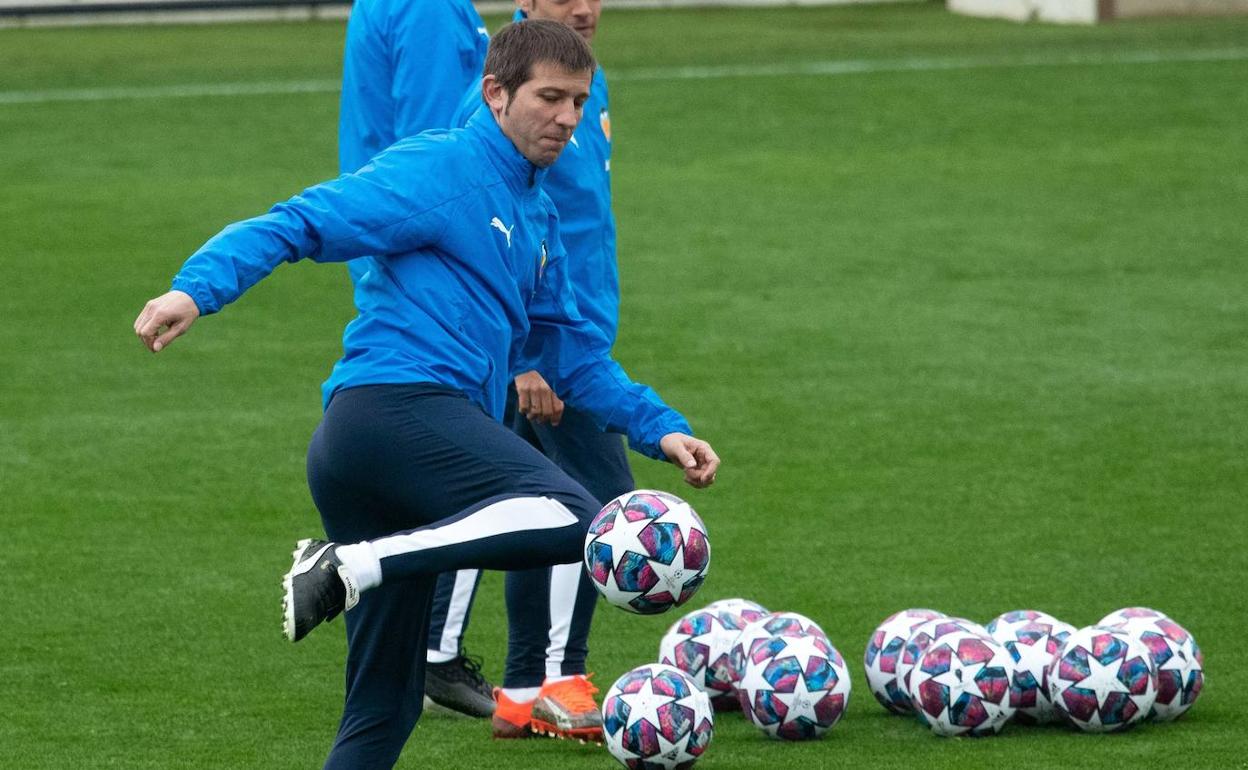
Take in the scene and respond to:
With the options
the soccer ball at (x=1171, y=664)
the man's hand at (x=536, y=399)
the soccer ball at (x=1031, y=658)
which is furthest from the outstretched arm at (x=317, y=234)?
the soccer ball at (x=1171, y=664)

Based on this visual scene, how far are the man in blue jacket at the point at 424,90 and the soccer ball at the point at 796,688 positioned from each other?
35.7 inches

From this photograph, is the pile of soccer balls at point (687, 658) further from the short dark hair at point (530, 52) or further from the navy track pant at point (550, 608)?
the short dark hair at point (530, 52)

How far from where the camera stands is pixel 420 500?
179 inches

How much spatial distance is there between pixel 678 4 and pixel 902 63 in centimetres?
823

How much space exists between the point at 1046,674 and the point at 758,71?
52.8ft

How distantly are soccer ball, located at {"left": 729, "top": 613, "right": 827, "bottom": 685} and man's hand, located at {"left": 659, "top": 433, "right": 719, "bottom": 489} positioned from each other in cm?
126

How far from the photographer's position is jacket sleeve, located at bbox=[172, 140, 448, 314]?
14.0 ft

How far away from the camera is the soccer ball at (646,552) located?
4.64 meters

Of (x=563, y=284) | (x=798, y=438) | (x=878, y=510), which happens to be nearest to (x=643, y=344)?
(x=798, y=438)

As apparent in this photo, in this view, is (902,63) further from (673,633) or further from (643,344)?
(673,633)

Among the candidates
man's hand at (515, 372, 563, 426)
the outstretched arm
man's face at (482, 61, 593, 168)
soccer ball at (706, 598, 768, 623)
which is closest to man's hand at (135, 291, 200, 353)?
the outstretched arm

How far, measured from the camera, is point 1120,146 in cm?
Answer: 1750

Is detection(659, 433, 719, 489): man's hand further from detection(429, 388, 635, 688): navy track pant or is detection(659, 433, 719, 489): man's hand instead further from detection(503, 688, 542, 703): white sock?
detection(503, 688, 542, 703): white sock

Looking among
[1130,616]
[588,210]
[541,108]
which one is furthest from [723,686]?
[541,108]
